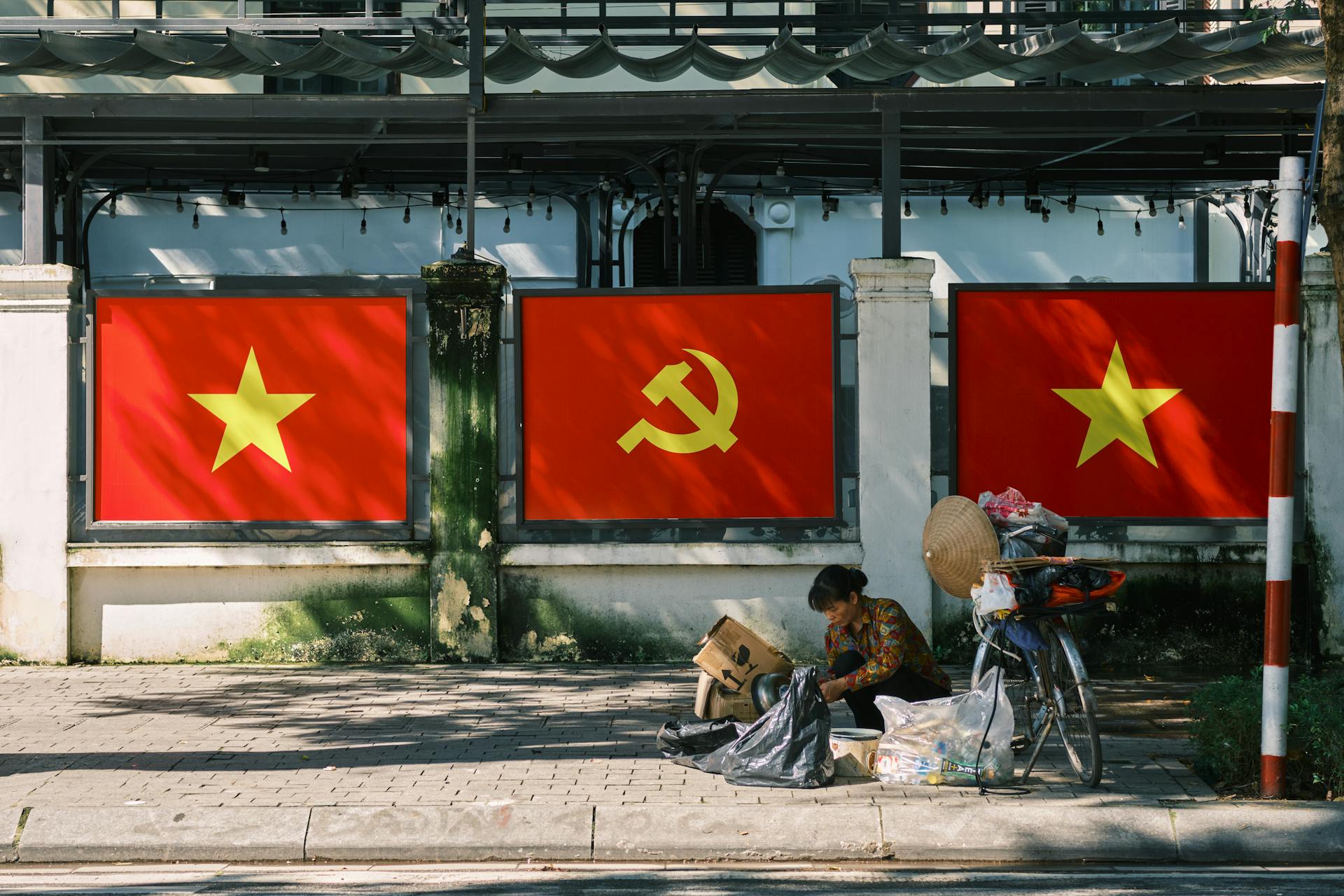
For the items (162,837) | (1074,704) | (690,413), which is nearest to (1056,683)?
(1074,704)

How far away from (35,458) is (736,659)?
5739 mm

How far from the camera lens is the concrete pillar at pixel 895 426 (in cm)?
1017

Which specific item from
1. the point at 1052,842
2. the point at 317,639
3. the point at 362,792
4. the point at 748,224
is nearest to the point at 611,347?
the point at 317,639

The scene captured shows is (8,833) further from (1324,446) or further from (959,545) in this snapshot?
(1324,446)

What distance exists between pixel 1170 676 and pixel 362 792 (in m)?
5.89

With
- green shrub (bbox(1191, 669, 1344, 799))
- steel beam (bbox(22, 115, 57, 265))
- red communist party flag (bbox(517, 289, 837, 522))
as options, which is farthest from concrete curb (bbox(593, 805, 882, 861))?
steel beam (bbox(22, 115, 57, 265))

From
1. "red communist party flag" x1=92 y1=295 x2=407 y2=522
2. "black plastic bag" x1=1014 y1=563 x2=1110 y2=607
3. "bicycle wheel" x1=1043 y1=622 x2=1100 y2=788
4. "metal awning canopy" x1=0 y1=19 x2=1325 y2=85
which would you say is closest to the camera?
"bicycle wheel" x1=1043 y1=622 x2=1100 y2=788

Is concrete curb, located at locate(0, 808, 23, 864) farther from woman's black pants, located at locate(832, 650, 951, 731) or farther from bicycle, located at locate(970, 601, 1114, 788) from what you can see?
bicycle, located at locate(970, 601, 1114, 788)

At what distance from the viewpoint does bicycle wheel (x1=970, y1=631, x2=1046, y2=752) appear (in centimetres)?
708

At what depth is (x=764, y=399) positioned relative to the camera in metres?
10.3

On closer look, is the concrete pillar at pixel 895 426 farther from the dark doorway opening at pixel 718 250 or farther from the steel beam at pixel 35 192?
the dark doorway opening at pixel 718 250

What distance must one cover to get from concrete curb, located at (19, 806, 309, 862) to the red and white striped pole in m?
4.53

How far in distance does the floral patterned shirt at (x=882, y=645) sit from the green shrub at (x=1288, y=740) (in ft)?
4.42

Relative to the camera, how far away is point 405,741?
25.9 ft
